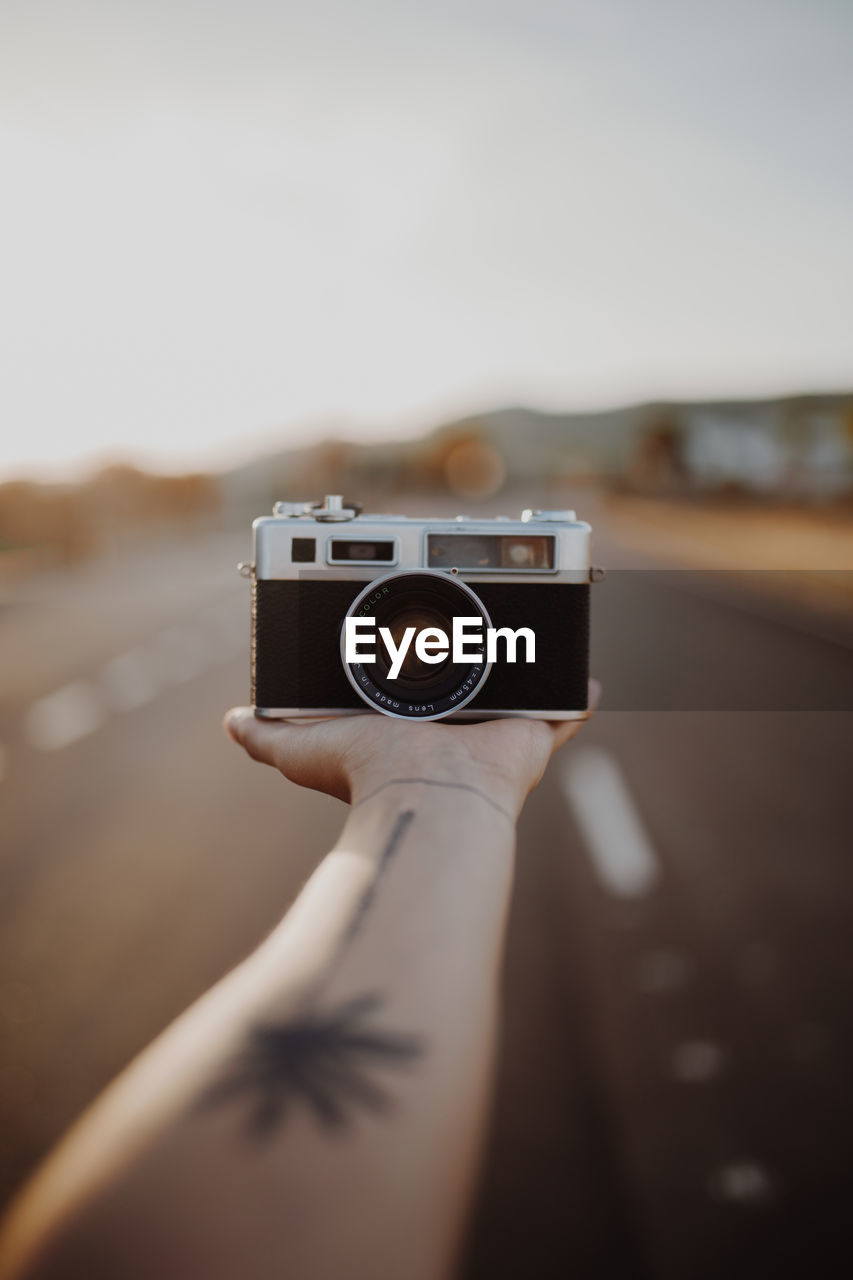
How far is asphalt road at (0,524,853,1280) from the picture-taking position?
329cm

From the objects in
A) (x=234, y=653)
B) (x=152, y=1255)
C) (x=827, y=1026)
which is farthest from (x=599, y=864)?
(x=234, y=653)

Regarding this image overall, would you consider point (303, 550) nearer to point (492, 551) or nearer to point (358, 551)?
point (358, 551)

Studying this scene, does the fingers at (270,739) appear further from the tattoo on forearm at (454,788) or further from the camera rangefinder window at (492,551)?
the camera rangefinder window at (492,551)

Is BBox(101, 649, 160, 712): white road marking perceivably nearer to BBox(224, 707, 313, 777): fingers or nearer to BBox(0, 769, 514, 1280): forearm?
BBox(224, 707, 313, 777): fingers

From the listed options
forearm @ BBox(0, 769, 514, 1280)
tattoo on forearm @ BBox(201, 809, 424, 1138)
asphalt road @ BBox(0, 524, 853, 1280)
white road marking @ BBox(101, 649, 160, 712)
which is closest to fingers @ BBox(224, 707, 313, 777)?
forearm @ BBox(0, 769, 514, 1280)

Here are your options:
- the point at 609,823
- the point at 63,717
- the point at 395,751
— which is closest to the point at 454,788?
the point at 395,751

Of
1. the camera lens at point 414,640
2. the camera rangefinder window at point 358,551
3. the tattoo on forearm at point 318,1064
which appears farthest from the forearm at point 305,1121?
the camera rangefinder window at point 358,551

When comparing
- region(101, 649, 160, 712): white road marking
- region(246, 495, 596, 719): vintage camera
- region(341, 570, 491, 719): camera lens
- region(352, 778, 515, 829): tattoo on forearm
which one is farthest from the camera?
region(101, 649, 160, 712): white road marking

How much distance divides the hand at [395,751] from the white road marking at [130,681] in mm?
9170

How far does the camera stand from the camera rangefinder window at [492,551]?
6.70 ft

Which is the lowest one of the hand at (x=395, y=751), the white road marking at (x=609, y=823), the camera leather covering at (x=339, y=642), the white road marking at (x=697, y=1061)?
the white road marking at (x=697, y=1061)

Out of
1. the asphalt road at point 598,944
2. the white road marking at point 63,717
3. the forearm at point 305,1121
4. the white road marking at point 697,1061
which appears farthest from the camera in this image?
the white road marking at point 63,717

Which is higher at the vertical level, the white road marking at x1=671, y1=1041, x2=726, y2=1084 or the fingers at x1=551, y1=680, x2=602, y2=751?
the fingers at x1=551, y1=680, x2=602, y2=751

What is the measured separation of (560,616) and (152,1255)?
167 centimetres
